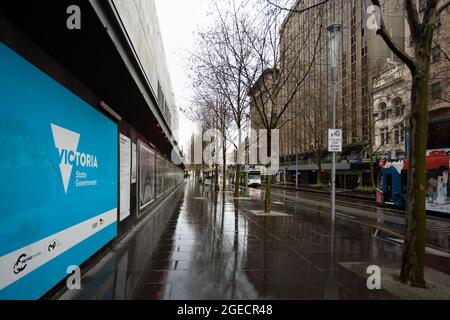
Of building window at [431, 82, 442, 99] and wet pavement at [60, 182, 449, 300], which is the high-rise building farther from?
wet pavement at [60, 182, 449, 300]

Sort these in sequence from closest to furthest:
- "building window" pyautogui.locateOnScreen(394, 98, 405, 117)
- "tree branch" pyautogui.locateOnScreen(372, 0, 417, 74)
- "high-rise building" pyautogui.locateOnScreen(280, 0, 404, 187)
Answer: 1. "tree branch" pyautogui.locateOnScreen(372, 0, 417, 74)
2. "building window" pyautogui.locateOnScreen(394, 98, 405, 117)
3. "high-rise building" pyautogui.locateOnScreen(280, 0, 404, 187)

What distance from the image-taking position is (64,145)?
495 centimetres

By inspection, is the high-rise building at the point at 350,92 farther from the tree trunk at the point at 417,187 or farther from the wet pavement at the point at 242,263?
the tree trunk at the point at 417,187

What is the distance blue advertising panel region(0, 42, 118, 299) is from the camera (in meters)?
3.52

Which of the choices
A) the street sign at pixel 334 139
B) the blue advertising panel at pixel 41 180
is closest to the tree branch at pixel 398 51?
the blue advertising panel at pixel 41 180

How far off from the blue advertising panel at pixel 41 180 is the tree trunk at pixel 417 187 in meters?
5.54

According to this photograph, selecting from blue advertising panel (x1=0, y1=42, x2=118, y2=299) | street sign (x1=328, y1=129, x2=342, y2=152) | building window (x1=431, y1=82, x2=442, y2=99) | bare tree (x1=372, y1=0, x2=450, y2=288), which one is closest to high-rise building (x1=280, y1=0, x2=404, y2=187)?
building window (x1=431, y1=82, x2=442, y2=99)

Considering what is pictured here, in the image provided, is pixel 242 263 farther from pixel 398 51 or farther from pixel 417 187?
pixel 398 51

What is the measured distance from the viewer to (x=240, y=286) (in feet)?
16.8

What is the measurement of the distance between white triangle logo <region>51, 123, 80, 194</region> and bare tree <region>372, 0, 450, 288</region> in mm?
5658

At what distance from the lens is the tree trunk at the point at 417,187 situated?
17.2ft

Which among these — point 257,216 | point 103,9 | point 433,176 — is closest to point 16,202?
point 103,9

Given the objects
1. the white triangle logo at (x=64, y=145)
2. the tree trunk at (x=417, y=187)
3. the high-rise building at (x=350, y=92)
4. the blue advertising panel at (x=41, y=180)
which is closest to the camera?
the blue advertising panel at (x=41, y=180)

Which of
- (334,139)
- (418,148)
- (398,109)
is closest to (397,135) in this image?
(398,109)
